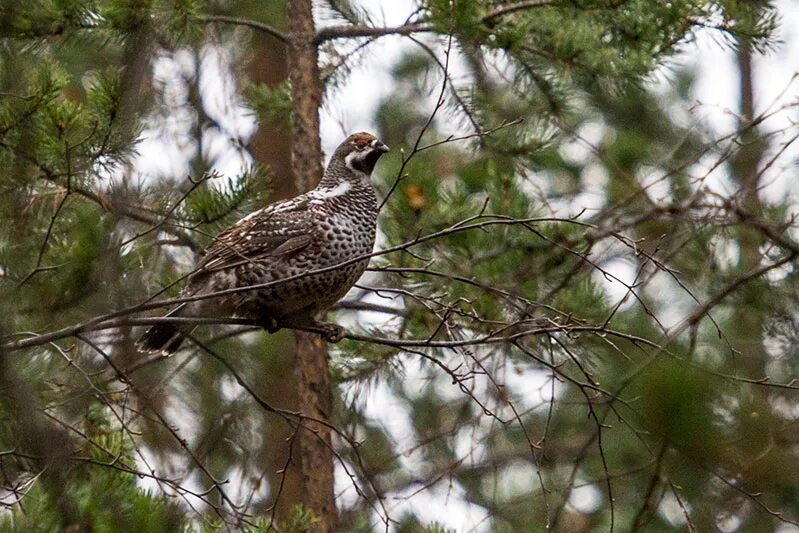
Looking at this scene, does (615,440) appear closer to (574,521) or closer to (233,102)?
(574,521)

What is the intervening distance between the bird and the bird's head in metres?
0.34

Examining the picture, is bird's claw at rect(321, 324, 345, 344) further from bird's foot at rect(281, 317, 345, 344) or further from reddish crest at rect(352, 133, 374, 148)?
reddish crest at rect(352, 133, 374, 148)

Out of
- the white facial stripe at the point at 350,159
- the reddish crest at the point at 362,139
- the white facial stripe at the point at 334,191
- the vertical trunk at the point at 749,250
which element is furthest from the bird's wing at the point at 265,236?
the vertical trunk at the point at 749,250

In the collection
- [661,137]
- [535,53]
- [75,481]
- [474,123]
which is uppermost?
[661,137]

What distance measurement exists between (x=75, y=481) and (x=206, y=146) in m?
3.36

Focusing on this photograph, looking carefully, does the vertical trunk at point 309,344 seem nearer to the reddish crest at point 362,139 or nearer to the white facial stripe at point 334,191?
the reddish crest at point 362,139

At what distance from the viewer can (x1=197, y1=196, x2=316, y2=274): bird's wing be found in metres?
4.86

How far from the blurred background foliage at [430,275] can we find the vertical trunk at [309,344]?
0.21 metres

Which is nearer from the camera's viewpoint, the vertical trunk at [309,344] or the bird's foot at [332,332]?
the bird's foot at [332,332]

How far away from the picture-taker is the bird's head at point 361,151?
547 cm

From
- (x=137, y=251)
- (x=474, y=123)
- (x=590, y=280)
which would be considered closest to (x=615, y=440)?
(x=590, y=280)

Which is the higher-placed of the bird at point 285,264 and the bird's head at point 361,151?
the bird's head at point 361,151

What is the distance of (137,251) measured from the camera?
13.4ft

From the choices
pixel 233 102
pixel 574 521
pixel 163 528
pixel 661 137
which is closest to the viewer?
pixel 163 528
